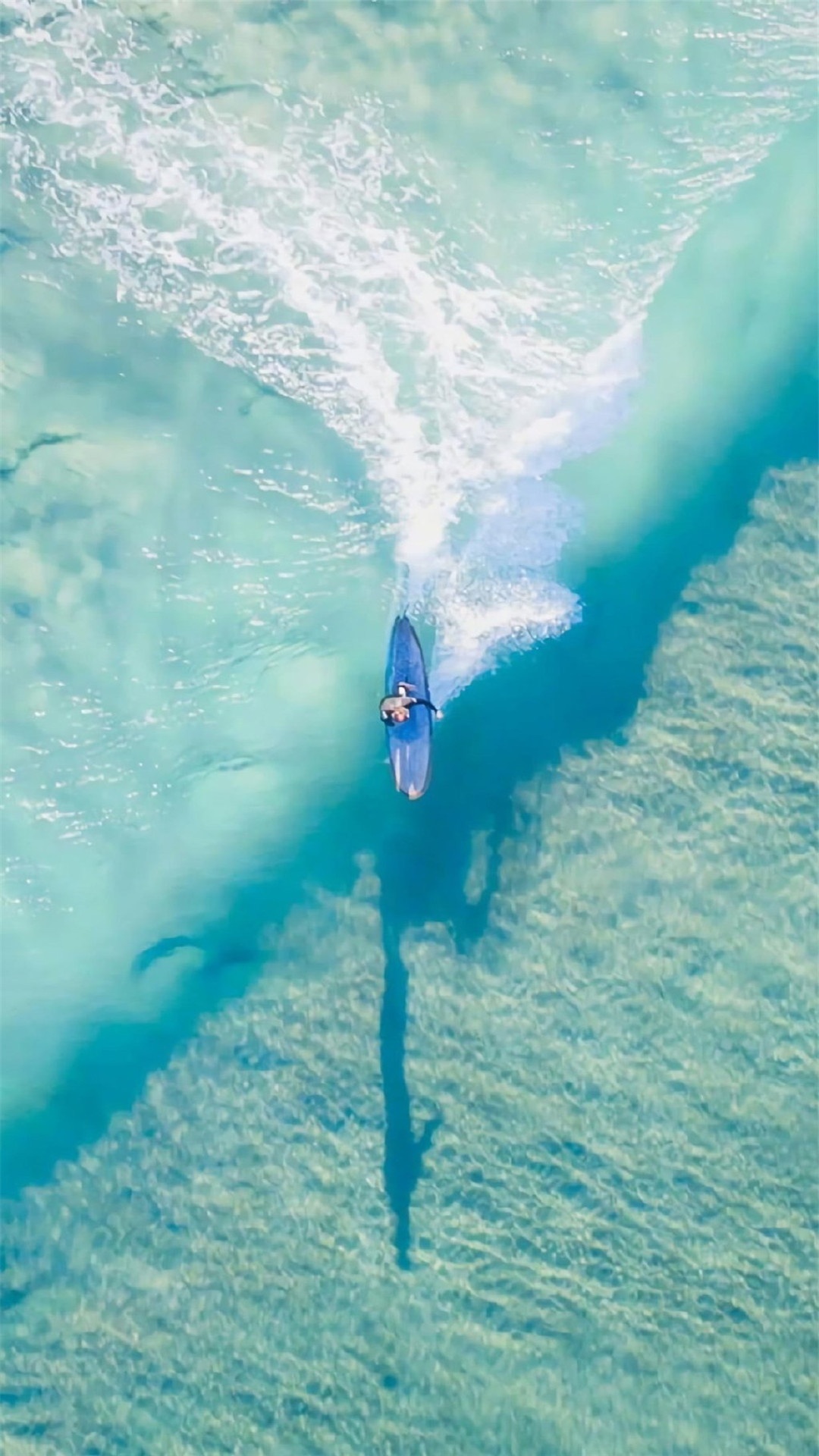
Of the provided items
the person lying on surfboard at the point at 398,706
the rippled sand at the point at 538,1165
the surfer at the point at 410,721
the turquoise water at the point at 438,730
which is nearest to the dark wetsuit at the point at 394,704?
the person lying on surfboard at the point at 398,706

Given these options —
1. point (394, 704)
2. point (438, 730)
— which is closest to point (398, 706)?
point (394, 704)

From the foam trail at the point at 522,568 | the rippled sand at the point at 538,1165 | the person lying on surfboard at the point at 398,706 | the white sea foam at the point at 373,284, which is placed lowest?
the rippled sand at the point at 538,1165

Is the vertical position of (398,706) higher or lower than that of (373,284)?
lower

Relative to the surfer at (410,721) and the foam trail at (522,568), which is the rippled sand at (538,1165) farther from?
the foam trail at (522,568)

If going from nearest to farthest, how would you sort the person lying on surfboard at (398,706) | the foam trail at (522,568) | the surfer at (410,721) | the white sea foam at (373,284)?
1. the person lying on surfboard at (398,706)
2. the white sea foam at (373,284)
3. the surfer at (410,721)
4. the foam trail at (522,568)

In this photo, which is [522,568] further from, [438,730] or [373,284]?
[373,284]

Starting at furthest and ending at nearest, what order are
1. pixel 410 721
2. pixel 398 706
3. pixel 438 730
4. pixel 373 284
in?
pixel 438 730, pixel 373 284, pixel 410 721, pixel 398 706

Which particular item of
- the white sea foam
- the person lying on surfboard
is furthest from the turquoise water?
the person lying on surfboard
